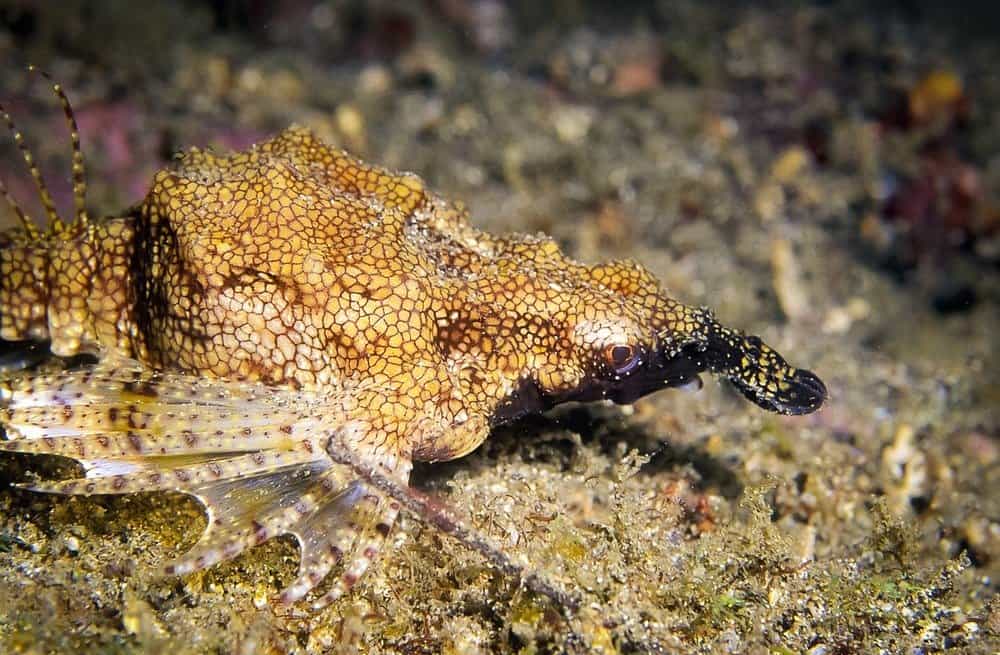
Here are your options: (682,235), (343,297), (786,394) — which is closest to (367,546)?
(343,297)

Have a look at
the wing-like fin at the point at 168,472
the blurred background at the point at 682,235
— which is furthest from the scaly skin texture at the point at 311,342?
the blurred background at the point at 682,235

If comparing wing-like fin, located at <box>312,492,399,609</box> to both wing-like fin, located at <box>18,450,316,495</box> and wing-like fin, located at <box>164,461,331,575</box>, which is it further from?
wing-like fin, located at <box>18,450,316,495</box>

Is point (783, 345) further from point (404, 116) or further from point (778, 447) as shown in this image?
point (404, 116)

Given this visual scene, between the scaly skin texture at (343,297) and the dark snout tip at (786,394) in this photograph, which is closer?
the scaly skin texture at (343,297)

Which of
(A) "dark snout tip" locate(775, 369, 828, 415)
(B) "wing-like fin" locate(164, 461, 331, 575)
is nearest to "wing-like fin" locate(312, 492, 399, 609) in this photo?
(B) "wing-like fin" locate(164, 461, 331, 575)

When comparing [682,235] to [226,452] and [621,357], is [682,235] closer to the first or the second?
[621,357]

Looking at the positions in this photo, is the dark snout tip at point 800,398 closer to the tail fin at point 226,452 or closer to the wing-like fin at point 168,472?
the tail fin at point 226,452
